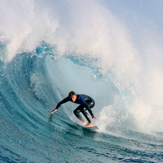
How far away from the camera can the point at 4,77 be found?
8.46m

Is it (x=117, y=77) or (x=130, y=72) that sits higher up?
(x=130, y=72)

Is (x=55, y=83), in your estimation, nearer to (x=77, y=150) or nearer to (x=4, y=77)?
(x=4, y=77)

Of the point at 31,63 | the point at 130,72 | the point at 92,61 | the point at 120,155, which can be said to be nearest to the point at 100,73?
the point at 92,61

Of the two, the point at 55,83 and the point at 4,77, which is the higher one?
the point at 55,83

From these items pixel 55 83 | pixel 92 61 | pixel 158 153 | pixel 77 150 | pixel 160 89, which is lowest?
pixel 77 150

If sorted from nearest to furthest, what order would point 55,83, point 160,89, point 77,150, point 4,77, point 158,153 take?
point 77,150 → point 158,153 → point 4,77 → point 55,83 → point 160,89

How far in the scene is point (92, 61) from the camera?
10719mm

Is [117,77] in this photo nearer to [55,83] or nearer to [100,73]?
[100,73]

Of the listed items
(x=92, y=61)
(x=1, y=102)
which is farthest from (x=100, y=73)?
(x=1, y=102)

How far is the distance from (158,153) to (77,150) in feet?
6.11

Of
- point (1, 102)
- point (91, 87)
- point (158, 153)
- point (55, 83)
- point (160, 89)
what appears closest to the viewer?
point (158, 153)

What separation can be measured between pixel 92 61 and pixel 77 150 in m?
6.39

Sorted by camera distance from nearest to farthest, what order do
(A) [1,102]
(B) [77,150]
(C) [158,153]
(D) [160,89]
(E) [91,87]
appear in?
(B) [77,150] < (C) [158,153] < (A) [1,102] < (E) [91,87] < (D) [160,89]

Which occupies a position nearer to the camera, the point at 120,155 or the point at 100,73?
the point at 120,155
